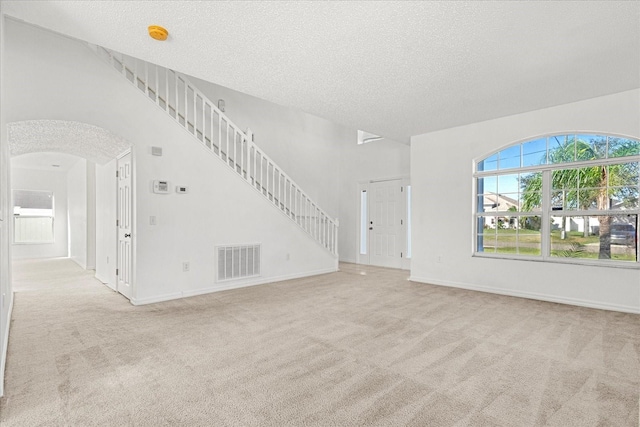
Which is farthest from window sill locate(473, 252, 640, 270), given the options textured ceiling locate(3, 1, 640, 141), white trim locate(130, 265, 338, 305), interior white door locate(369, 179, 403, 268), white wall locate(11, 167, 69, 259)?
white wall locate(11, 167, 69, 259)

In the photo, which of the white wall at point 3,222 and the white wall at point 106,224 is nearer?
the white wall at point 3,222

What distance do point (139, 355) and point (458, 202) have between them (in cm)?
465

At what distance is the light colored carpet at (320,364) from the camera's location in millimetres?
1844

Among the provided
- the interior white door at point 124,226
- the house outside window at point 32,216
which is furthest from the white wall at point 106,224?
the house outside window at point 32,216

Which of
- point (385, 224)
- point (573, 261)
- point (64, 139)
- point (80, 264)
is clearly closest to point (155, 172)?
point (64, 139)

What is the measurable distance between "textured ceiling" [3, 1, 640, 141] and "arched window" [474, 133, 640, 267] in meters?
0.72

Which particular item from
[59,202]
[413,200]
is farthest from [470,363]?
[59,202]

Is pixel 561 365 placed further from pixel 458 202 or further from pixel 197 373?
pixel 458 202

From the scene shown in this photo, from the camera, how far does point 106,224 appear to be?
5422 millimetres

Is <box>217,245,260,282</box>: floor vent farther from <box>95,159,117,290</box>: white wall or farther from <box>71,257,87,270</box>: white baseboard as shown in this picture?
<box>71,257,87,270</box>: white baseboard

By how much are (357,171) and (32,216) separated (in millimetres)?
9433

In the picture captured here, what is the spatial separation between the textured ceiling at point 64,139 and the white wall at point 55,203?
5.86m

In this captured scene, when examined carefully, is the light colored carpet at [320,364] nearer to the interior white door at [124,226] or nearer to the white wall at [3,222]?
the white wall at [3,222]

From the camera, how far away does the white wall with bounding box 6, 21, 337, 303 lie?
3438mm
